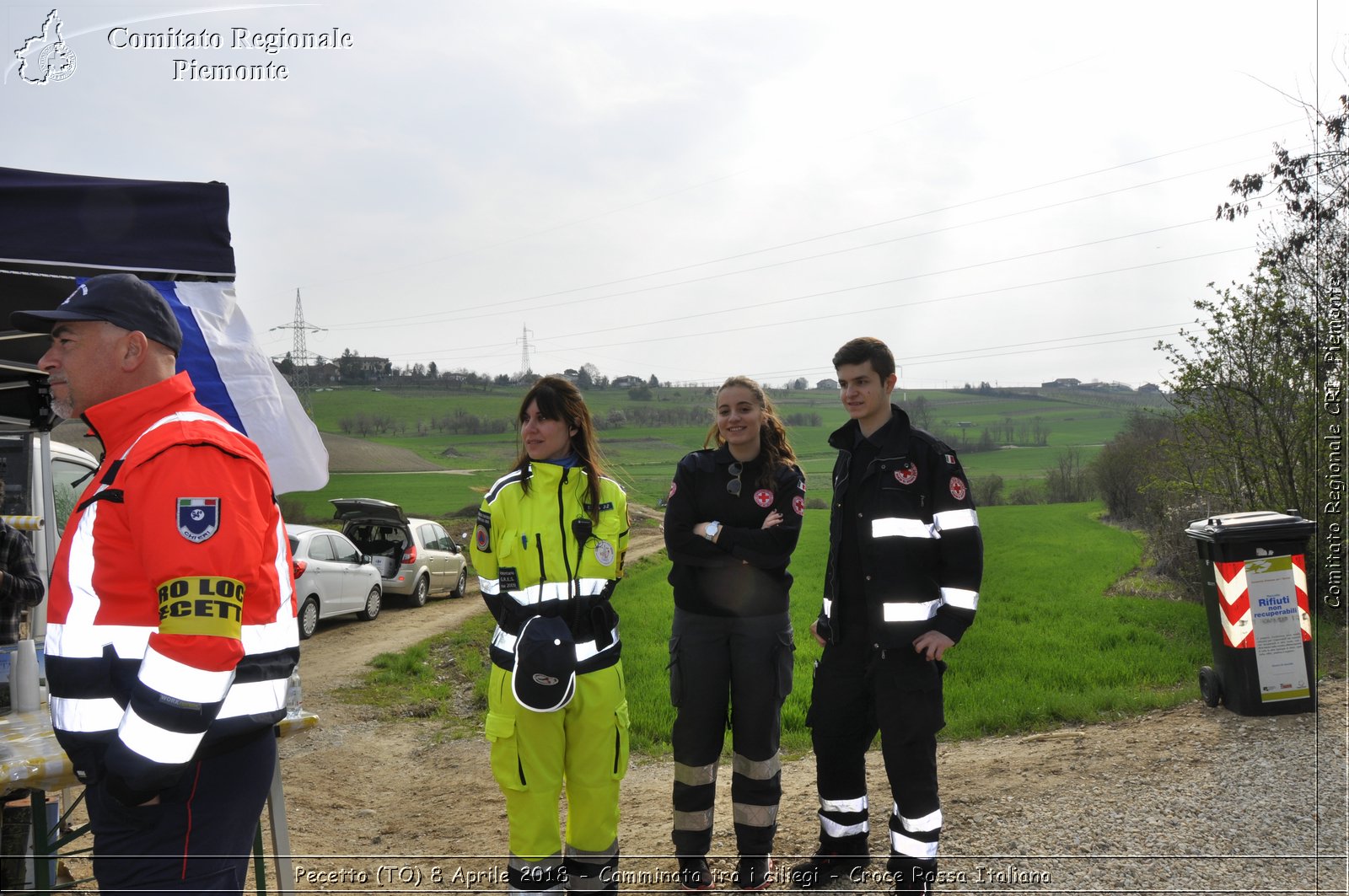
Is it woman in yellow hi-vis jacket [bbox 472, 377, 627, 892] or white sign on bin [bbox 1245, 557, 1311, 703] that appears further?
white sign on bin [bbox 1245, 557, 1311, 703]

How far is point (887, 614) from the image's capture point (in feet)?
12.2

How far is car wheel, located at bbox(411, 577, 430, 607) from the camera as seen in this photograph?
18109 millimetres

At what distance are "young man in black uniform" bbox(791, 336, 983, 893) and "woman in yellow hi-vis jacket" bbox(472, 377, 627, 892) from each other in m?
1.06

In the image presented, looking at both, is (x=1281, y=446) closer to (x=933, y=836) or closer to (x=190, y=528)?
(x=933, y=836)

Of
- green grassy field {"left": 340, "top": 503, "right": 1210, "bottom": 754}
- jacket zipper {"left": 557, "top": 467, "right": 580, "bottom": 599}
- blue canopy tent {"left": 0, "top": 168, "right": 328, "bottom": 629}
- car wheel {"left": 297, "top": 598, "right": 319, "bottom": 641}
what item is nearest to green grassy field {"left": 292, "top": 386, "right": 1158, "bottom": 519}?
green grassy field {"left": 340, "top": 503, "right": 1210, "bottom": 754}

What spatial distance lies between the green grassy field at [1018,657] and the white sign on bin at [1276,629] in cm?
106

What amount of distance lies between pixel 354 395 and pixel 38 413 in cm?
6106

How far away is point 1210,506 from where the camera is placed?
1118cm

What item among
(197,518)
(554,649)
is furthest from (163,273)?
(554,649)

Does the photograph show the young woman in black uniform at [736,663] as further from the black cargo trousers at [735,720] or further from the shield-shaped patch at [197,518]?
the shield-shaped patch at [197,518]

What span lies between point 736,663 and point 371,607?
13.2 m

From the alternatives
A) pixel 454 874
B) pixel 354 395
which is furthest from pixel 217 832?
pixel 354 395

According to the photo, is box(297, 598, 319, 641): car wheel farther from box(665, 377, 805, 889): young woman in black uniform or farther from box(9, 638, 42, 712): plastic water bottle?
box(665, 377, 805, 889): young woman in black uniform

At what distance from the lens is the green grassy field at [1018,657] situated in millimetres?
7328
